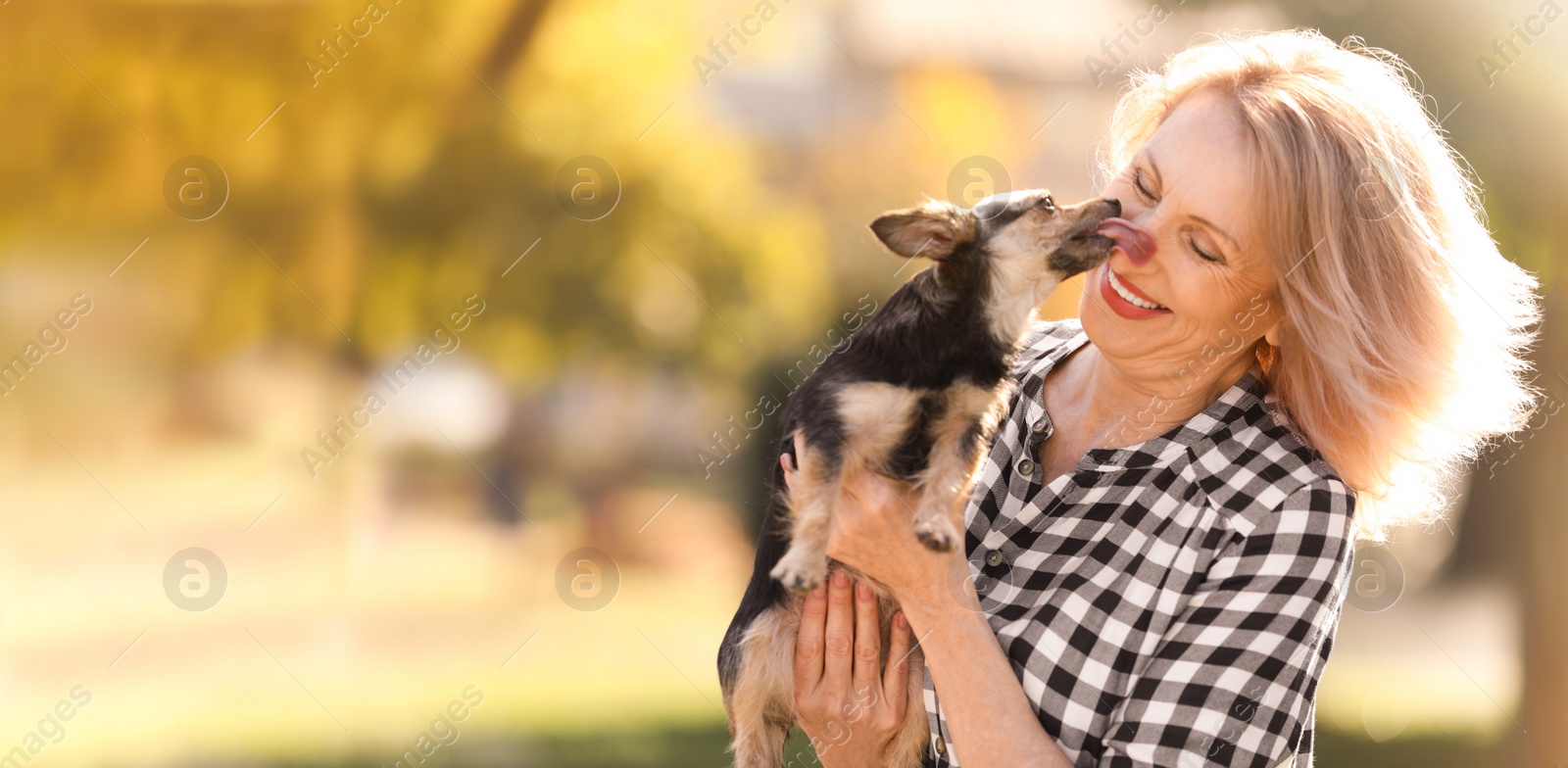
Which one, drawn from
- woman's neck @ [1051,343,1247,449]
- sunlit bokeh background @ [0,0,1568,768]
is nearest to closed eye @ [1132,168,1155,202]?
woman's neck @ [1051,343,1247,449]

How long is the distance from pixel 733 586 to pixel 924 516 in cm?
739

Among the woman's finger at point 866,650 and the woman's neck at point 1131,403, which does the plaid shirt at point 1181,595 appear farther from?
the woman's finger at point 866,650

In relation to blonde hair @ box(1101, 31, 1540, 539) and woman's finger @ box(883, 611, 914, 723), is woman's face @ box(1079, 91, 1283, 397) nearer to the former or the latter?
blonde hair @ box(1101, 31, 1540, 539)

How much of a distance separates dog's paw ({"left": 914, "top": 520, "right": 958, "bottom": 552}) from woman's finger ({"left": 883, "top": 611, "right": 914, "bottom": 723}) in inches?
12.1

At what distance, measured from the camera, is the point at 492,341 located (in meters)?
8.20

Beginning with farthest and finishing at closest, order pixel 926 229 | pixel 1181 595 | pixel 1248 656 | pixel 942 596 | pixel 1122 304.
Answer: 1. pixel 926 229
2. pixel 1122 304
3. pixel 942 596
4. pixel 1181 595
5. pixel 1248 656

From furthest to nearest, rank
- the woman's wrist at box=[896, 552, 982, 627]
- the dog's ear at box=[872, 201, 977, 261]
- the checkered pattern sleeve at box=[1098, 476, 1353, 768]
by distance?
1. the dog's ear at box=[872, 201, 977, 261]
2. the woman's wrist at box=[896, 552, 982, 627]
3. the checkered pattern sleeve at box=[1098, 476, 1353, 768]

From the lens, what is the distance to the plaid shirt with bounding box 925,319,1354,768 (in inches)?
81.1

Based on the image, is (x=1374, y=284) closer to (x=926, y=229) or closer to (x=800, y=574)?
(x=926, y=229)

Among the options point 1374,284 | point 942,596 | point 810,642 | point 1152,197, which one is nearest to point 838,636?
point 810,642

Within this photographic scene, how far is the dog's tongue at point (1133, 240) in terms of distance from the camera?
2402 mm

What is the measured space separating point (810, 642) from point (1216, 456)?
3.50 ft

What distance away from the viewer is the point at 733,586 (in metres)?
9.58

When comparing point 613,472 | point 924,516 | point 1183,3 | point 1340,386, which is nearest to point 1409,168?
point 1340,386
